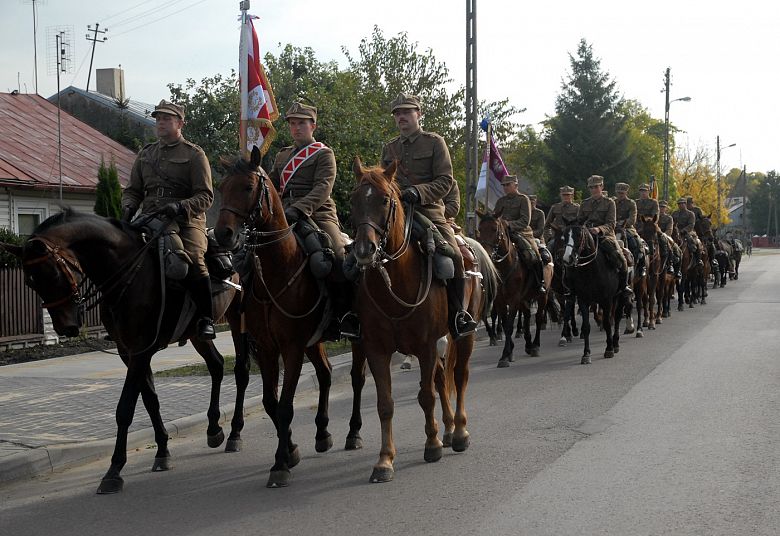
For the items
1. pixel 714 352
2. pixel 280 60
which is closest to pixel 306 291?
pixel 714 352

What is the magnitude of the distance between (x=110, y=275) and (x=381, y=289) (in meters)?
2.14

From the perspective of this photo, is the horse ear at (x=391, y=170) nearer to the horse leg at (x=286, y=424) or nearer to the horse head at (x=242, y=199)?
the horse head at (x=242, y=199)

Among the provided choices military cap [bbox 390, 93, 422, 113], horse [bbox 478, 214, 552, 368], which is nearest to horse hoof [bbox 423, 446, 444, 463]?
military cap [bbox 390, 93, 422, 113]

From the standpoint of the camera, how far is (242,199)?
22.2 feet

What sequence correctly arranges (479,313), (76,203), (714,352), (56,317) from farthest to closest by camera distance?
(76,203) < (714,352) < (479,313) < (56,317)

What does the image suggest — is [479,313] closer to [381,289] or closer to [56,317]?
[381,289]

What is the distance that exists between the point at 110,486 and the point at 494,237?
8.14m

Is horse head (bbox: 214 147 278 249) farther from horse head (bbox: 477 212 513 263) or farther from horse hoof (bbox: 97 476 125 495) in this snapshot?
horse head (bbox: 477 212 513 263)

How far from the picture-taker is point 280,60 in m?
43.6

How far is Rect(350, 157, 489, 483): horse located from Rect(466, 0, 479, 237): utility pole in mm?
11689

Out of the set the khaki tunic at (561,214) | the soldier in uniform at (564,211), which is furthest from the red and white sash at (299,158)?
the soldier in uniform at (564,211)

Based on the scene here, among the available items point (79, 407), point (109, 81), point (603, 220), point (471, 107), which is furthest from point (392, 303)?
point (109, 81)

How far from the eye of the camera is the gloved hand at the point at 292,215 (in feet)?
25.1

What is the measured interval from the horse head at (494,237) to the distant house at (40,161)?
7766 millimetres
